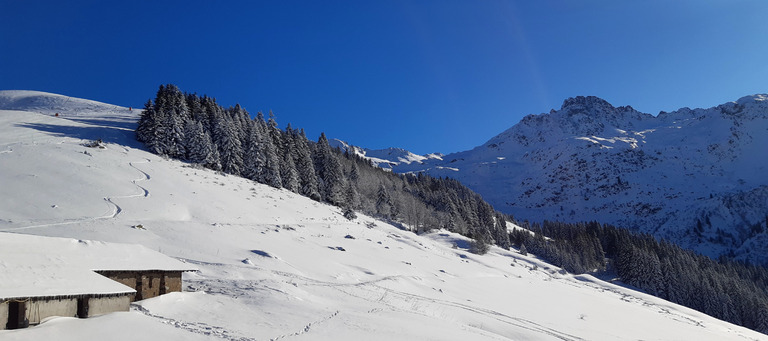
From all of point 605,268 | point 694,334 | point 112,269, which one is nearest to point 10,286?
point 112,269

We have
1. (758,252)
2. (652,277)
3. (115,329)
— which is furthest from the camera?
(758,252)

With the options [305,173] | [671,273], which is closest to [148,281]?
[305,173]

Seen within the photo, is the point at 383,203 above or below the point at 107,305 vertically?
above

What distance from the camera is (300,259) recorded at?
27328mm

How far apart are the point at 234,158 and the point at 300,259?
3750cm

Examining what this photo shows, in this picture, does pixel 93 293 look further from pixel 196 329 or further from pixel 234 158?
pixel 234 158

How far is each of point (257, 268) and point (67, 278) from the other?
1150 centimetres

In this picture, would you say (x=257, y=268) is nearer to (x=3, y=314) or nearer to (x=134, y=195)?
(x=3, y=314)

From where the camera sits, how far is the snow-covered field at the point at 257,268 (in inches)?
541

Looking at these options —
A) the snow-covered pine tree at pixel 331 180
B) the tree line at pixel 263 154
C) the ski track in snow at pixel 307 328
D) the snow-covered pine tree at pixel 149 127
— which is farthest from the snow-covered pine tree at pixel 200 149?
the ski track in snow at pixel 307 328

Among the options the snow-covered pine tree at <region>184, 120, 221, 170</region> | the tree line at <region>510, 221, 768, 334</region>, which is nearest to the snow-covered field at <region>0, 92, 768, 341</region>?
the snow-covered pine tree at <region>184, 120, 221, 170</region>

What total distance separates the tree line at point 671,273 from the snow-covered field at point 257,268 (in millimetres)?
37022

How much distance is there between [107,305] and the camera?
1152 centimetres

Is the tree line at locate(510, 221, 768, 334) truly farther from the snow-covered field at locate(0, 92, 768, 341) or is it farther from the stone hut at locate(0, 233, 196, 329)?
the stone hut at locate(0, 233, 196, 329)
